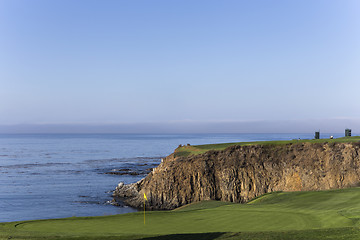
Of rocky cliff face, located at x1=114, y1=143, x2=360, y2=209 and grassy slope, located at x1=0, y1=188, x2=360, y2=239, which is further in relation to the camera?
rocky cliff face, located at x1=114, y1=143, x2=360, y2=209

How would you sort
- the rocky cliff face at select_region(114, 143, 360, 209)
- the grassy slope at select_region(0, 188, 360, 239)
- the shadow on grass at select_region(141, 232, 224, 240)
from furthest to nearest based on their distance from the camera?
the rocky cliff face at select_region(114, 143, 360, 209) → the grassy slope at select_region(0, 188, 360, 239) → the shadow on grass at select_region(141, 232, 224, 240)

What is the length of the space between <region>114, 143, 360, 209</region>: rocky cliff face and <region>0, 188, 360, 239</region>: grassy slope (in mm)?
13716

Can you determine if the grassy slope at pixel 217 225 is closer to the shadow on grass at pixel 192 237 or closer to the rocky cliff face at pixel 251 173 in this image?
the shadow on grass at pixel 192 237

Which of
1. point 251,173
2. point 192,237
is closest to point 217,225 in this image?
point 192,237

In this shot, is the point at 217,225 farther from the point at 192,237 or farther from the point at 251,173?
the point at 251,173

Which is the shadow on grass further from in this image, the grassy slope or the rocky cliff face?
the rocky cliff face

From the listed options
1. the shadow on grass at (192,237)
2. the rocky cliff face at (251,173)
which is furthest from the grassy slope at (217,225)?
the rocky cliff face at (251,173)

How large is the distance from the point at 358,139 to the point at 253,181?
1241cm

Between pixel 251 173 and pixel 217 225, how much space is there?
75.4ft

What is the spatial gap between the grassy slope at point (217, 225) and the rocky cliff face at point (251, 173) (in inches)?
540

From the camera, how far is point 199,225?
698 inches

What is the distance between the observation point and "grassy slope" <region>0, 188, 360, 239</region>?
1421 cm

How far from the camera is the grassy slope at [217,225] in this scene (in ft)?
46.6

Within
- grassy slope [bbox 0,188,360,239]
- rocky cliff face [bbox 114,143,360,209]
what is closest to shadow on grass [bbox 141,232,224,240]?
grassy slope [bbox 0,188,360,239]
